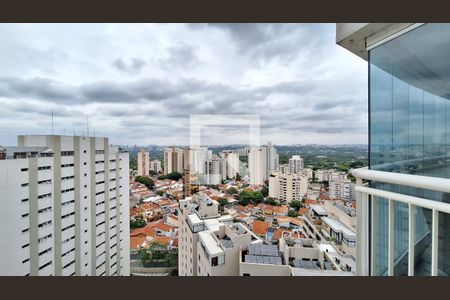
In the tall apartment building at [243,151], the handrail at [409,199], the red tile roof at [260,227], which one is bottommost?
the red tile roof at [260,227]

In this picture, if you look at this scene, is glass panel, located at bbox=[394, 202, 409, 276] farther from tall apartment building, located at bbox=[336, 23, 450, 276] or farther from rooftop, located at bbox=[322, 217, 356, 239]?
rooftop, located at bbox=[322, 217, 356, 239]

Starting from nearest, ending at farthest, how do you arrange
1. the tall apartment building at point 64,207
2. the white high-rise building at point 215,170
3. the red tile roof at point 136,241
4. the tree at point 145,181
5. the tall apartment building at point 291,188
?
the white high-rise building at point 215,170, the tall apartment building at point 64,207, the tall apartment building at point 291,188, the tree at point 145,181, the red tile roof at point 136,241

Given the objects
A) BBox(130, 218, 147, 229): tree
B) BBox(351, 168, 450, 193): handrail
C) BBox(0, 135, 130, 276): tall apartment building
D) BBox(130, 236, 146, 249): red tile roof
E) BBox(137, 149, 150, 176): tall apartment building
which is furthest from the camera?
BBox(130, 218, 147, 229): tree

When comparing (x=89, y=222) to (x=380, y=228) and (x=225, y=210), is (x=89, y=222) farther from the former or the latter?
(x=380, y=228)

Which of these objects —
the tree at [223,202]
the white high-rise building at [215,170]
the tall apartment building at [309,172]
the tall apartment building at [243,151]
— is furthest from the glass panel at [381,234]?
the tree at [223,202]

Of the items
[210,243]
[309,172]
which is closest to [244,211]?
[309,172]

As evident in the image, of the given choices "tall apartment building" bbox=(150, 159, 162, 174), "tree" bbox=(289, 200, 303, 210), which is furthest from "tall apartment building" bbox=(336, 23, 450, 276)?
"tree" bbox=(289, 200, 303, 210)

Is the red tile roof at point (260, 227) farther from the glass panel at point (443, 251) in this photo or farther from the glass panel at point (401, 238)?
the glass panel at point (443, 251)
